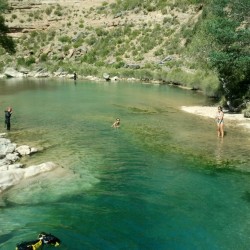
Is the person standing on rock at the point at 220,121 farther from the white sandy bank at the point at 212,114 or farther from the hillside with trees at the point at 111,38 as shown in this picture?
the hillside with trees at the point at 111,38

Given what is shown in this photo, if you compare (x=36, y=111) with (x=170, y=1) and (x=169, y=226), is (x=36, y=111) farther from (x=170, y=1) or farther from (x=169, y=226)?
(x=170, y=1)

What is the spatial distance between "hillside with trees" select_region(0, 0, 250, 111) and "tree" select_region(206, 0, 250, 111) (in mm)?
10701

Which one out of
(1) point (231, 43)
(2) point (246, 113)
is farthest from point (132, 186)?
(1) point (231, 43)

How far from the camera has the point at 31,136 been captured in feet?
98.6

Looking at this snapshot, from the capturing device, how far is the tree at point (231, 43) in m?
36.7

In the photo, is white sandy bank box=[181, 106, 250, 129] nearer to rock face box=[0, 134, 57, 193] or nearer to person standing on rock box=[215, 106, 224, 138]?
person standing on rock box=[215, 106, 224, 138]

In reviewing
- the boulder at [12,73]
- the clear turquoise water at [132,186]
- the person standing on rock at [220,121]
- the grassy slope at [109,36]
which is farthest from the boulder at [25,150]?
the boulder at [12,73]

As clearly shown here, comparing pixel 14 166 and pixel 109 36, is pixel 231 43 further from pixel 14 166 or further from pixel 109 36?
pixel 109 36

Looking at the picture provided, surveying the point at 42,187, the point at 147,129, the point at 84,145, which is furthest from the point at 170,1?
the point at 42,187

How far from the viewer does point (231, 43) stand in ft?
124

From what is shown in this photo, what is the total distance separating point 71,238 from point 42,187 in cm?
535

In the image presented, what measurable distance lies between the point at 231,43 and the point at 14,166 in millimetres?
23956

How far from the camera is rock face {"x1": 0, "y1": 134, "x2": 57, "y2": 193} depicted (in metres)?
20.2

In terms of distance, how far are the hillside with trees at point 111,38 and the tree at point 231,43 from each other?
1070 cm
